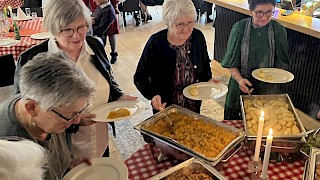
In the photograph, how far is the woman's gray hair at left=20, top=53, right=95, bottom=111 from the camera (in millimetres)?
1064

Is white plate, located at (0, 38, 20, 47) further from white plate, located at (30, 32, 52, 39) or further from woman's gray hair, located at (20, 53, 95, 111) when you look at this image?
woman's gray hair, located at (20, 53, 95, 111)

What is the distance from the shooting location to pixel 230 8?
400 centimetres

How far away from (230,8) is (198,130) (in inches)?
109

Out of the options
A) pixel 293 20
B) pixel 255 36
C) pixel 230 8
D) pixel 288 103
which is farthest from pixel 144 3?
pixel 288 103

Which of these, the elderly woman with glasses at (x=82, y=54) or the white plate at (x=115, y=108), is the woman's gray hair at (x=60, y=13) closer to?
the elderly woman with glasses at (x=82, y=54)

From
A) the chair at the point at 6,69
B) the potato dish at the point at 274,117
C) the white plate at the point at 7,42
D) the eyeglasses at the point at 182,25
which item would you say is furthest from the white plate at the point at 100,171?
the white plate at the point at 7,42

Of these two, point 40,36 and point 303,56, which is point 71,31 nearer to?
point 40,36

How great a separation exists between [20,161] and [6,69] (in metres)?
2.26

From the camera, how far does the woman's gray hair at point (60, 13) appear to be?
155 cm

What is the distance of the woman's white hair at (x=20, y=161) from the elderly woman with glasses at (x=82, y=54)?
0.79 m

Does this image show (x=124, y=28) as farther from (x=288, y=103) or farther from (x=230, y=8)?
(x=288, y=103)

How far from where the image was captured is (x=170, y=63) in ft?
6.29

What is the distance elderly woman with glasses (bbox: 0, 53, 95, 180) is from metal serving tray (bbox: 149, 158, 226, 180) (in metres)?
0.39

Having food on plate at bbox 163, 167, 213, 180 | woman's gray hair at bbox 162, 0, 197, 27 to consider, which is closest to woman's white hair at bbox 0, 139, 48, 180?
food on plate at bbox 163, 167, 213, 180
